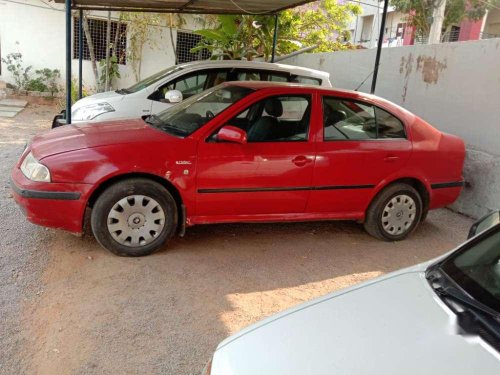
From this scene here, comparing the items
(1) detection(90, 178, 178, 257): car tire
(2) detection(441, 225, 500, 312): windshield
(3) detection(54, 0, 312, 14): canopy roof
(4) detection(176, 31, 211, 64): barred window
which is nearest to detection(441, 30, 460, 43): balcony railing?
(4) detection(176, 31, 211, 64): barred window

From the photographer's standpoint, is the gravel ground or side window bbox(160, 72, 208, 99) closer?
the gravel ground

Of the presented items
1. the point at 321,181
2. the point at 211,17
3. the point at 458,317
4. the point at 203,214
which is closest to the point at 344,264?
the point at 321,181

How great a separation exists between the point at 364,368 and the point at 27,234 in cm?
388

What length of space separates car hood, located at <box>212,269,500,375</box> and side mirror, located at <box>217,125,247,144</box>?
221cm

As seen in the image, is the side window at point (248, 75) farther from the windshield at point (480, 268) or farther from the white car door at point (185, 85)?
the windshield at point (480, 268)

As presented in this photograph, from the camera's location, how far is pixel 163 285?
12.3 ft

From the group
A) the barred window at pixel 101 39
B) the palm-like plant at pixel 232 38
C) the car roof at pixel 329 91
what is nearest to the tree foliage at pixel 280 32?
the palm-like plant at pixel 232 38

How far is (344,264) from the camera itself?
14.7 feet

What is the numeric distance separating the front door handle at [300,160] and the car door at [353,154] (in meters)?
0.13

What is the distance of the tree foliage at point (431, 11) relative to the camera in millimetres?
21812

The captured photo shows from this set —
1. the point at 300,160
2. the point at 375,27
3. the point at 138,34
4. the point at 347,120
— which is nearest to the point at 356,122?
the point at 347,120

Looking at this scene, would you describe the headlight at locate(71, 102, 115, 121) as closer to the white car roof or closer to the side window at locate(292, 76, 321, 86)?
the white car roof

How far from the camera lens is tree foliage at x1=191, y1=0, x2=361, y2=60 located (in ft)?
36.6

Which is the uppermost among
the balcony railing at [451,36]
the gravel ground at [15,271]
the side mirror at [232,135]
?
the balcony railing at [451,36]
